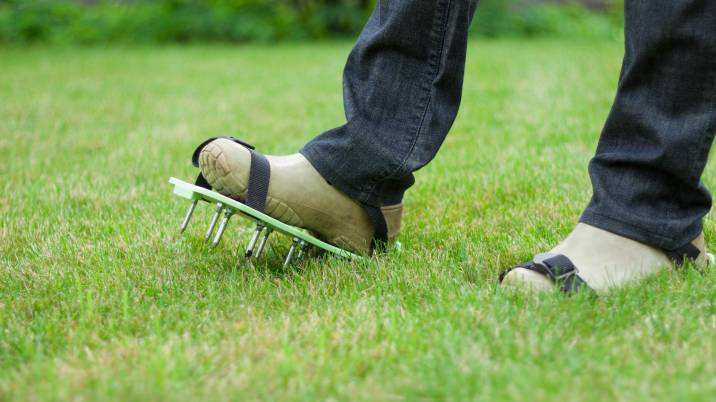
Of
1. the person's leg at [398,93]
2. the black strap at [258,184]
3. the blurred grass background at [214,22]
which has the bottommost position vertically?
the blurred grass background at [214,22]

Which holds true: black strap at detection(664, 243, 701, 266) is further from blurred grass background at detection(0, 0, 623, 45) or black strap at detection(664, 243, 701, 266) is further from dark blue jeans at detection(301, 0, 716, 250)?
blurred grass background at detection(0, 0, 623, 45)

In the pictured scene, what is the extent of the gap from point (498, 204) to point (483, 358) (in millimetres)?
1295

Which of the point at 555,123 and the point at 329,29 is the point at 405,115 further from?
the point at 329,29

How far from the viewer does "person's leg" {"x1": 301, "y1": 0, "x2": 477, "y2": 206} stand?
172 cm

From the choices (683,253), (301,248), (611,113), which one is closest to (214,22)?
(301,248)

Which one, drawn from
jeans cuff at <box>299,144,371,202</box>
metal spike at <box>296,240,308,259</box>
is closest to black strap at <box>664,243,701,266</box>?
jeans cuff at <box>299,144,371,202</box>

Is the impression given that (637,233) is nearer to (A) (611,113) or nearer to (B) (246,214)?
(A) (611,113)

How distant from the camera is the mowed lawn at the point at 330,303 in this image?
119cm

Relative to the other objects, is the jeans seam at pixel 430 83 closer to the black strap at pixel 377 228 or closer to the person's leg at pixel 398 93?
the person's leg at pixel 398 93

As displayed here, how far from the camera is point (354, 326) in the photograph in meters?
1.42

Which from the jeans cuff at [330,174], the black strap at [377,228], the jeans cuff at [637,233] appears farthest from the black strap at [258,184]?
the jeans cuff at [637,233]

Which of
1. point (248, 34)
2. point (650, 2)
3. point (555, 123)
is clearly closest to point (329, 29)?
point (248, 34)

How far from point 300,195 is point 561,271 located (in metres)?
0.60

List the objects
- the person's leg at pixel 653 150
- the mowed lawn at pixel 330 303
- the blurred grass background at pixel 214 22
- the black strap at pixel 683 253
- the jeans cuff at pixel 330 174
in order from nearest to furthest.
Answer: the mowed lawn at pixel 330 303 → the person's leg at pixel 653 150 → the black strap at pixel 683 253 → the jeans cuff at pixel 330 174 → the blurred grass background at pixel 214 22
